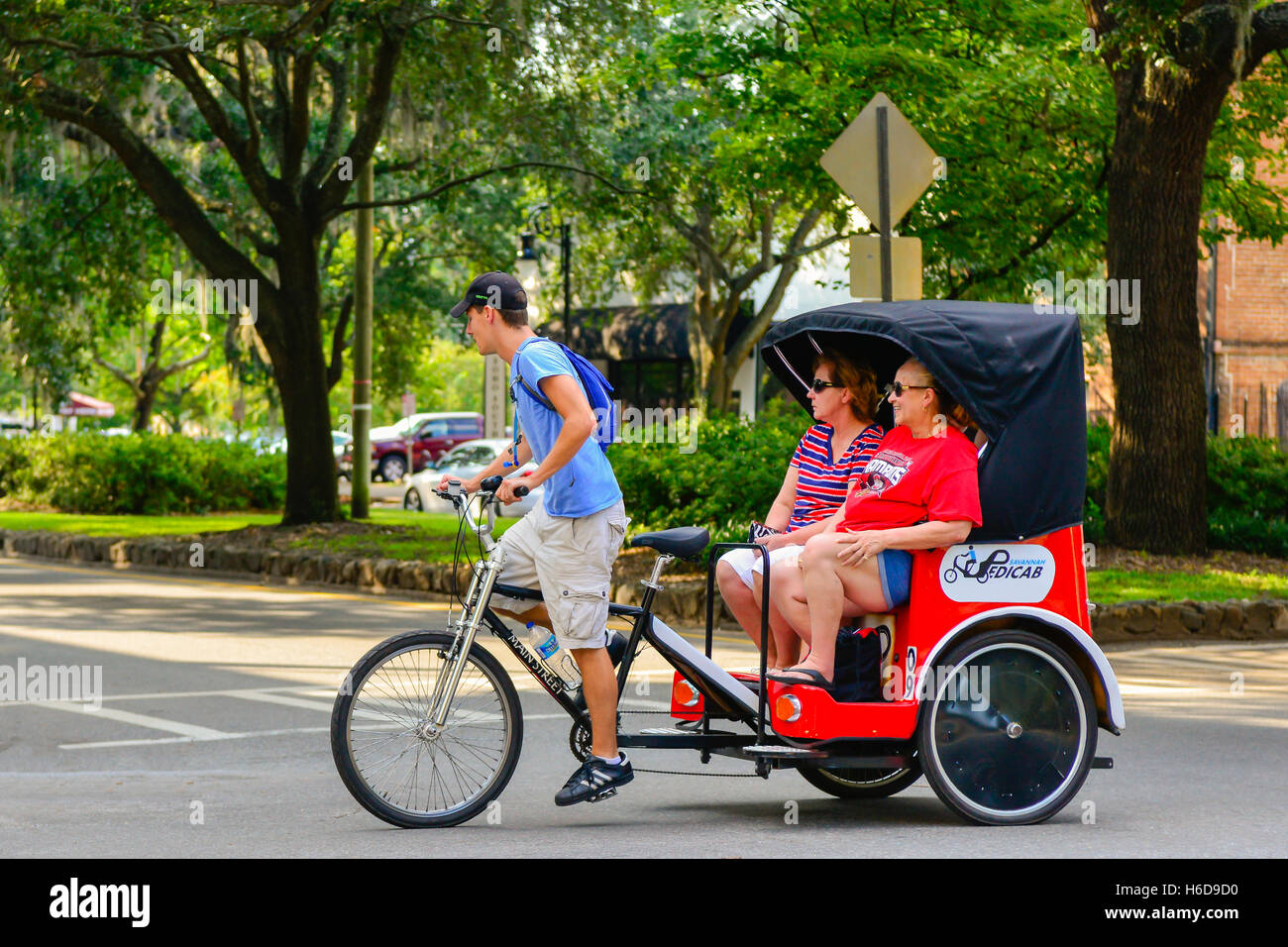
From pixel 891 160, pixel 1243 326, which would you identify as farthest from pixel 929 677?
pixel 1243 326

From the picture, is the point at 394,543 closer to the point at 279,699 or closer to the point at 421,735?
the point at 279,699

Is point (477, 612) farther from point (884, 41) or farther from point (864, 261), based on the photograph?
point (884, 41)

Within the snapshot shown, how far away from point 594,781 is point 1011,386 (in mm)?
2248

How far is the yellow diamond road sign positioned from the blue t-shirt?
5812mm

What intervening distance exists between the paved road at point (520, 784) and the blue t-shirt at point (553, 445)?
4.05ft

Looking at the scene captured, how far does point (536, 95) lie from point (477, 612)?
1560cm

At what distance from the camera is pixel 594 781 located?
6.16 meters

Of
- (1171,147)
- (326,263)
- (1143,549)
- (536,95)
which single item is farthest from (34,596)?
(326,263)

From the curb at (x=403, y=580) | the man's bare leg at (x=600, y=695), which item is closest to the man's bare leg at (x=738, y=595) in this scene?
the man's bare leg at (x=600, y=695)

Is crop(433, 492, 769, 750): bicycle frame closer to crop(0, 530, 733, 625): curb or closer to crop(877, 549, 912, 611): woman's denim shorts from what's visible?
crop(877, 549, 912, 611): woman's denim shorts

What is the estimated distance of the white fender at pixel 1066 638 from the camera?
20.3 feet

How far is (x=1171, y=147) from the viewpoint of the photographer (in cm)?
1557

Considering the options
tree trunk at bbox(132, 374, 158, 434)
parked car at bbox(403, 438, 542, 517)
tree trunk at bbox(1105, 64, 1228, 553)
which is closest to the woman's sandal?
tree trunk at bbox(1105, 64, 1228, 553)

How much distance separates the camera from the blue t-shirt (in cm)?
614
